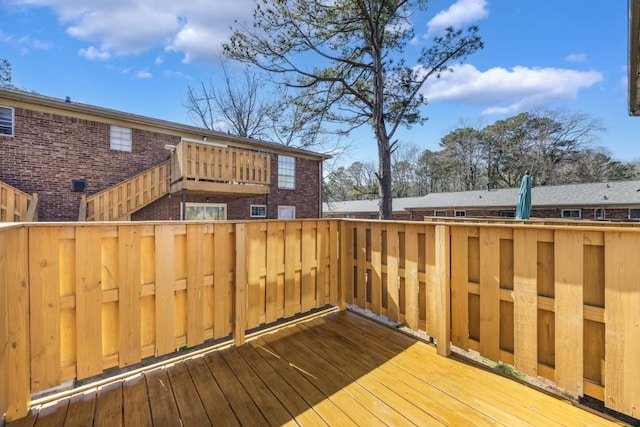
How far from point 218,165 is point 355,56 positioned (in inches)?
255

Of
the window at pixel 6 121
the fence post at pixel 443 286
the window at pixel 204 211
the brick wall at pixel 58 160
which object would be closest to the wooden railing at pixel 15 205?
the brick wall at pixel 58 160

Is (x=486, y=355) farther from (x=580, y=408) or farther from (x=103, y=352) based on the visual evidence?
(x=103, y=352)

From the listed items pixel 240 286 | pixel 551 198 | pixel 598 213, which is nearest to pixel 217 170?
pixel 240 286

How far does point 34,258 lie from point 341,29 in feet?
34.0

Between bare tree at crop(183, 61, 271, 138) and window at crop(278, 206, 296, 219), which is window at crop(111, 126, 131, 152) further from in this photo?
bare tree at crop(183, 61, 271, 138)

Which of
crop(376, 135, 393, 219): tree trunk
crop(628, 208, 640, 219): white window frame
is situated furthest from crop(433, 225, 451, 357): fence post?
crop(628, 208, 640, 219): white window frame

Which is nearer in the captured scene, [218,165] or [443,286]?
[443,286]

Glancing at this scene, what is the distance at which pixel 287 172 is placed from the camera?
13.6m

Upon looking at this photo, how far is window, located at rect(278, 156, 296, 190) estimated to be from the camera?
13398mm

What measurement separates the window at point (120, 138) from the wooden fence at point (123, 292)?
9.42 metres

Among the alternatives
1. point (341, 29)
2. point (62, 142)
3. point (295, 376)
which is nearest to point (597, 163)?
point (341, 29)

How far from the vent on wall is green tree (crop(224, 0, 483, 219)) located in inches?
242

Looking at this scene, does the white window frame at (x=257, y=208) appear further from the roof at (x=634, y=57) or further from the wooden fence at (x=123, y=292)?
the roof at (x=634, y=57)

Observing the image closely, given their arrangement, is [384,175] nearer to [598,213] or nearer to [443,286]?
[443,286]
